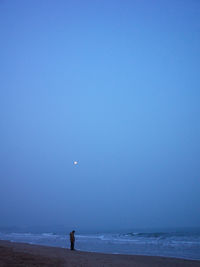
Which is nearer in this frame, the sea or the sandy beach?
the sandy beach

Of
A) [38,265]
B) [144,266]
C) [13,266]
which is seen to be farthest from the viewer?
[144,266]

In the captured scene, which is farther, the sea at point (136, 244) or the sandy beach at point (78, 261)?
the sea at point (136, 244)

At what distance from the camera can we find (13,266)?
33.7ft

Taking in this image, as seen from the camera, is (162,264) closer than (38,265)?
No

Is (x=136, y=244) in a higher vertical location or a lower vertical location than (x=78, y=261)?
higher

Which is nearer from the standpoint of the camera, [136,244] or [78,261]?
[78,261]

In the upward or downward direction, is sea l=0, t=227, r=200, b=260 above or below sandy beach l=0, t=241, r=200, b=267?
above

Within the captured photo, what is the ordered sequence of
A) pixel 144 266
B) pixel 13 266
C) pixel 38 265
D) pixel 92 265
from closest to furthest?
pixel 13 266
pixel 38 265
pixel 92 265
pixel 144 266

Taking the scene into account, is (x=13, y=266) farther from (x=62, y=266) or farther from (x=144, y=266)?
(x=144, y=266)

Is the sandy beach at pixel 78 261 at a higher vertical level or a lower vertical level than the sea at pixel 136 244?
lower

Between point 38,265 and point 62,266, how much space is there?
1011 mm

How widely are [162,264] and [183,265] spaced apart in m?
1.00

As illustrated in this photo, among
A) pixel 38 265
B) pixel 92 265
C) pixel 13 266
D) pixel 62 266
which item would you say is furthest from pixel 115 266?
pixel 13 266

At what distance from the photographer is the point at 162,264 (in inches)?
543
